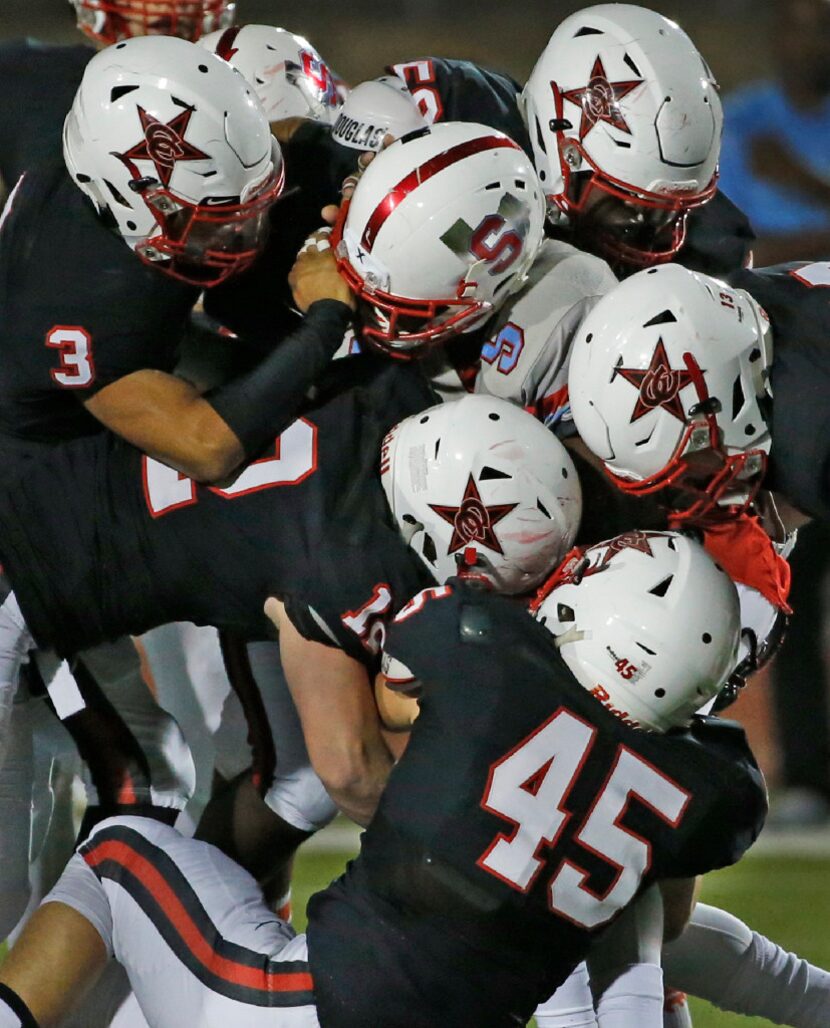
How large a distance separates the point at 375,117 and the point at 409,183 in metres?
0.53

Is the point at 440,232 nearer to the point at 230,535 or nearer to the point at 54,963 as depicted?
the point at 230,535

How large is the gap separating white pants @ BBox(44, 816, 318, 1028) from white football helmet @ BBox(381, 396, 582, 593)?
2.37ft

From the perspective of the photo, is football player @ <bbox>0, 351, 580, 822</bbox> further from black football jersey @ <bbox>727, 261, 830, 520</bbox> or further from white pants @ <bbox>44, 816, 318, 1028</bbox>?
black football jersey @ <bbox>727, 261, 830, 520</bbox>

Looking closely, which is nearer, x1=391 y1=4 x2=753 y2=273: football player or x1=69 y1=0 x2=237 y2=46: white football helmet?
x1=391 y1=4 x2=753 y2=273: football player

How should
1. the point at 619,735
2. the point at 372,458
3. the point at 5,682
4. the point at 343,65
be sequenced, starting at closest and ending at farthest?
the point at 619,735 → the point at 372,458 → the point at 5,682 → the point at 343,65

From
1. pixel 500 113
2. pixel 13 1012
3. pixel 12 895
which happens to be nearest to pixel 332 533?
pixel 13 1012

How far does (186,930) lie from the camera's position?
114 inches

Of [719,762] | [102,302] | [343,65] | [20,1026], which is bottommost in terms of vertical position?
[343,65]

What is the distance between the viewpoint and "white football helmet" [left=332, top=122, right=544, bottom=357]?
3.22 m

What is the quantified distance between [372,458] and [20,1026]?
1225mm

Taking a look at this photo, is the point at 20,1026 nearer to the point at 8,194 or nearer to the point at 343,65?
the point at 8,194

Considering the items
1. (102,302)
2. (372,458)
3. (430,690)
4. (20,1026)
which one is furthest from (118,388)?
(20,1026)

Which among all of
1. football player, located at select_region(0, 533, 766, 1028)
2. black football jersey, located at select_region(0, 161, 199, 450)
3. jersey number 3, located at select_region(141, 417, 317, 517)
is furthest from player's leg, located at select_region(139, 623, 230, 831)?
football player, located at select_region(0, 533, 766, 1028)

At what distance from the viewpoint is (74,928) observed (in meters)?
2.98
